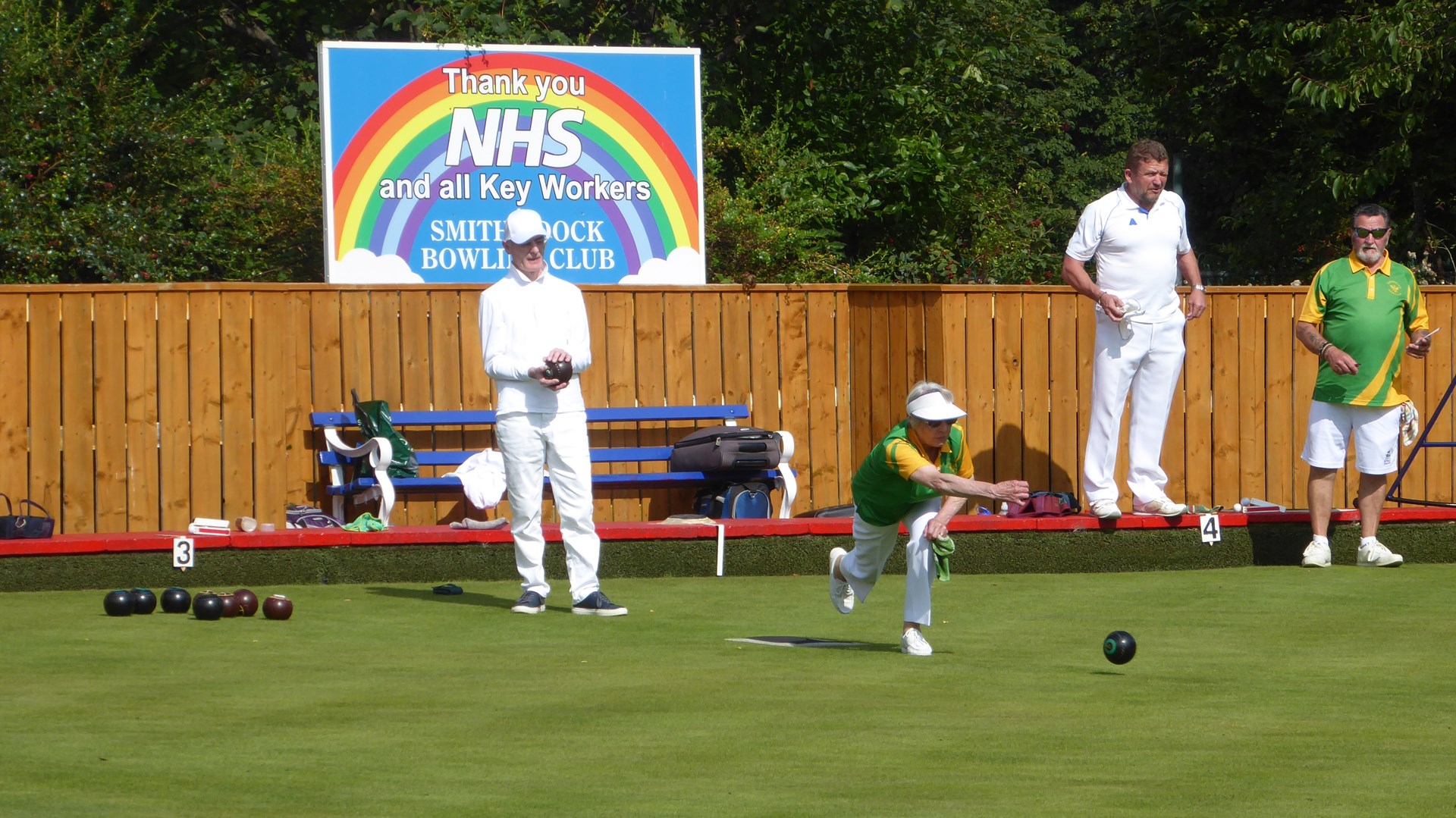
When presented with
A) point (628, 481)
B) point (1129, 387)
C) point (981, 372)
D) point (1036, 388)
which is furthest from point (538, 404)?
point (1036, 388)

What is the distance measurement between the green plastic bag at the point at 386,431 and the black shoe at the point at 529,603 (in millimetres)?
2701

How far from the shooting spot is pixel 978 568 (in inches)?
428

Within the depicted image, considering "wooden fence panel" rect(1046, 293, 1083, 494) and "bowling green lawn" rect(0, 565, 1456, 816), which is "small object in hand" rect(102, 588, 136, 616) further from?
"wooden fence panel" rect(1046, 293, 1083, 494)

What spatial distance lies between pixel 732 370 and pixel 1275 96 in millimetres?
7965

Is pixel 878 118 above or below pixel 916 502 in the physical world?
above

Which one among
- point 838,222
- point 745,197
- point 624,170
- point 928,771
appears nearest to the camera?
point 928,771

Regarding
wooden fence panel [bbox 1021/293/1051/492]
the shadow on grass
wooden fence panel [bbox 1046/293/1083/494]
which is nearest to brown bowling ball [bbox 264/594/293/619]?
the shadow on grass

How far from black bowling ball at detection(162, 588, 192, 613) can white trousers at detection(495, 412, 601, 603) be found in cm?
153

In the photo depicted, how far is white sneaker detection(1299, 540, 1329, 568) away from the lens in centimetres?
1089

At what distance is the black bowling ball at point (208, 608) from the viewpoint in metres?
8.45

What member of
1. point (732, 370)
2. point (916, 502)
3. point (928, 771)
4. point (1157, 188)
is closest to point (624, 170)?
point (732, 370)

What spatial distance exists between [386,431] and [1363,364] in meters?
5.72

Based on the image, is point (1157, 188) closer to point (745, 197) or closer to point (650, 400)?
point (650, 400)

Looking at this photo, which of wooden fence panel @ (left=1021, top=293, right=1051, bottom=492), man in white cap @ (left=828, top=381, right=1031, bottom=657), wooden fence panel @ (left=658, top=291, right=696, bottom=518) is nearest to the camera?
man in white cap @ (left=828, top=381, right=1031, bottom=657)
